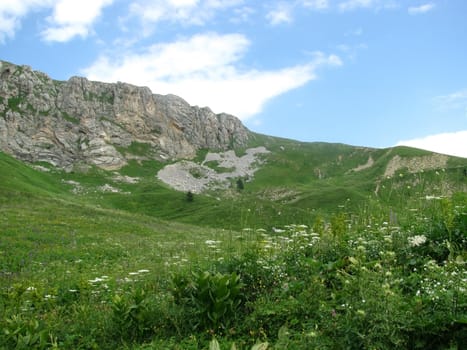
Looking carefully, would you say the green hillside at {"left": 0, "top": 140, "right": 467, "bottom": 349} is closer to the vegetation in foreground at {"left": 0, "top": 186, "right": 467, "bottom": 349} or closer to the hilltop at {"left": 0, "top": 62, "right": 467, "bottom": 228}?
the vegetation in foreground at {"left": 0, "top": 186, "right": 467, "bottom": 349}

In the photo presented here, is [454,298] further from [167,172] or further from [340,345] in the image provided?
[167,172]

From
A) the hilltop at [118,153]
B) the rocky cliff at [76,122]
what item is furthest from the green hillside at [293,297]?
the rocky cliff at [76,122]

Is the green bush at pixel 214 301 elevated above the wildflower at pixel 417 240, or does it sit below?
below

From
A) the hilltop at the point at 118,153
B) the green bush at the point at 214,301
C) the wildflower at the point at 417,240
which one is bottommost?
the green bush at the point at 214,301

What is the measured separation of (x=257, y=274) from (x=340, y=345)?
3111 millimetres

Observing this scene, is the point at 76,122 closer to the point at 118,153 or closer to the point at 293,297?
the point at 118,153

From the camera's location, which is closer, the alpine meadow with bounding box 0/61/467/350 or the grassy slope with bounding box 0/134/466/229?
the alpine meadow with bounding box 0/61/467/350

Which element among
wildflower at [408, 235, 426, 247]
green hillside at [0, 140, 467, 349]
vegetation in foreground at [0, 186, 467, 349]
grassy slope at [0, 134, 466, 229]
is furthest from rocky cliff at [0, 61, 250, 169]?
wildflower at [408, 235, 426, 247]

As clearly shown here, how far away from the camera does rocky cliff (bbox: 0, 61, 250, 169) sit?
150250 mm

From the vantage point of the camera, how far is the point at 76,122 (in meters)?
167

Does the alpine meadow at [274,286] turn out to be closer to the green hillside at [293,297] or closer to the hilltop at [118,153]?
the green hillside at [293,297]

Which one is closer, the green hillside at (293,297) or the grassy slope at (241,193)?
the green hillside at (293,297)

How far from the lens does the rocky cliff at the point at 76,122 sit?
150250 millimetres

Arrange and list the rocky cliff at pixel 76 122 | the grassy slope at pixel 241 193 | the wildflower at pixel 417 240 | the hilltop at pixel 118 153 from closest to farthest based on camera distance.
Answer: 1. the wildflower at pixel 417 240
2. the grassy slope at pixel 241 193
3. the hilltop at pixel 118 153
4. the rocky cliff at pixel 76 122
